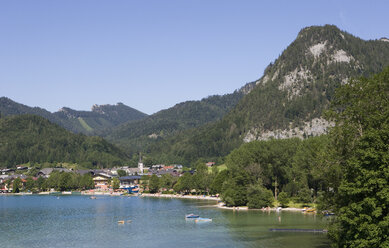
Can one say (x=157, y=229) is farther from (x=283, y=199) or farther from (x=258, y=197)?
(x=283, y=199)

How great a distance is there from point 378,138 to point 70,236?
67190 mm

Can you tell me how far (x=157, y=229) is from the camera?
100938 mm

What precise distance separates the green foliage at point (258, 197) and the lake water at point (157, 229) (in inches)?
275

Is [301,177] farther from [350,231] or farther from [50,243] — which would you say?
[350,231]

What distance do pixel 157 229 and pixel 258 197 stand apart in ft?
127

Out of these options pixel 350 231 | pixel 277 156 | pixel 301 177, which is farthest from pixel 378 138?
pixel 277 156

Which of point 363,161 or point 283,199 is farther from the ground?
point 363,161

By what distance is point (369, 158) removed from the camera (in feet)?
159

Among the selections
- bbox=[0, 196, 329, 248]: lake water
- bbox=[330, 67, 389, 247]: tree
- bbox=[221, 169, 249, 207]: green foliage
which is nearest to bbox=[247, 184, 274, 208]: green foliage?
bbox=[221, 169, 249, 207]: green foliage

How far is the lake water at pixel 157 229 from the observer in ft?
269

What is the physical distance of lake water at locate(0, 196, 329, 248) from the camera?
269 feet

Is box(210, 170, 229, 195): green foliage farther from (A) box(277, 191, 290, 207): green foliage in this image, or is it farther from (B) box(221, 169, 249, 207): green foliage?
(A) box(277, 191, 290, 207): green foliage

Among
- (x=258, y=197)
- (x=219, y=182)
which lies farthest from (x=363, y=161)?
(x=219, y=182)

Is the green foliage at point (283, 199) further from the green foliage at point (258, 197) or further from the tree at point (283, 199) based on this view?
the green foliage at point (258, 197)
